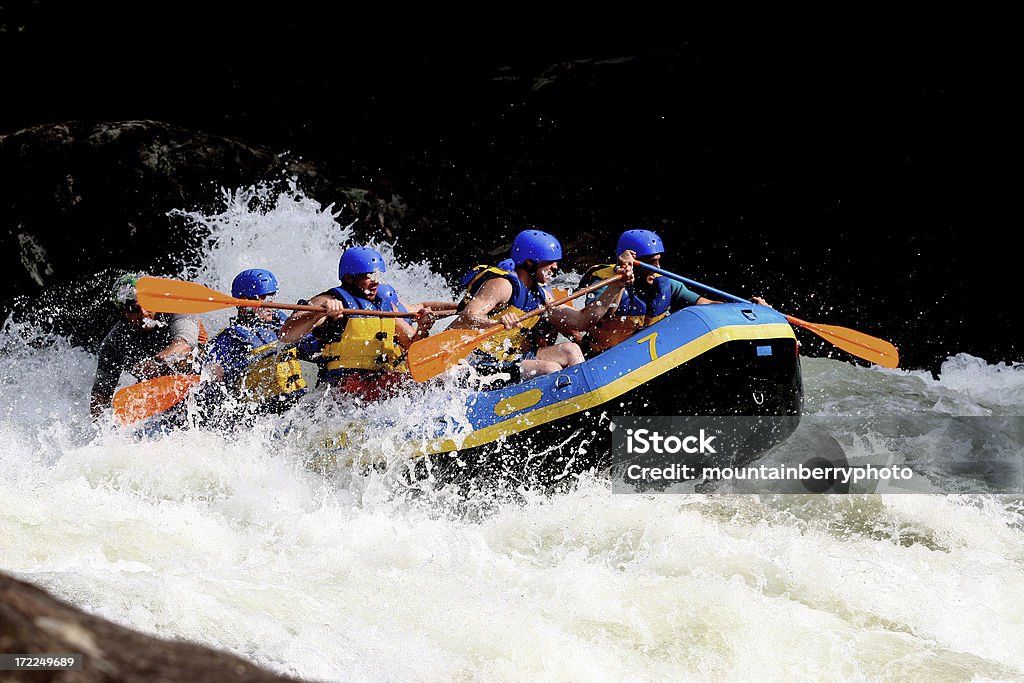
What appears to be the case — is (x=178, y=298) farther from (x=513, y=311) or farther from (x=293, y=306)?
(x=513, y=311)

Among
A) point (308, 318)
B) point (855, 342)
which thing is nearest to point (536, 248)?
point (308, 318)

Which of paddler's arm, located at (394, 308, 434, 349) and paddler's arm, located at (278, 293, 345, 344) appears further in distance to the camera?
paddler's arm, located at (394, 308, 434, 349)

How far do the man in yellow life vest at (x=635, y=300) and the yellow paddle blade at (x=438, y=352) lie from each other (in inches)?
33.4

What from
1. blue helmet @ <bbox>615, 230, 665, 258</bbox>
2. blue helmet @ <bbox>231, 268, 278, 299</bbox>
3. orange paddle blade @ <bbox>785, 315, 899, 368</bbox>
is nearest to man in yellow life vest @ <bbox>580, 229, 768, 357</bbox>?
blue helmet @ <bbox>615, 230, 665, 258</bbox>

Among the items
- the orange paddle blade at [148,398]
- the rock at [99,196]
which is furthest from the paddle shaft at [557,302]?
the rock at [99,196]

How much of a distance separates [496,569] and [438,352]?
1.53 metres

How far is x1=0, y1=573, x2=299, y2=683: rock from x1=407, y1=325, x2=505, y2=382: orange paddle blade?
336cm

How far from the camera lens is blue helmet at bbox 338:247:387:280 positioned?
17.9 ft

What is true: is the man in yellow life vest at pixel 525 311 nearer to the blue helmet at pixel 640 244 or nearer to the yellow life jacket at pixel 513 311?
the yellow life jacket at pixel 513 311

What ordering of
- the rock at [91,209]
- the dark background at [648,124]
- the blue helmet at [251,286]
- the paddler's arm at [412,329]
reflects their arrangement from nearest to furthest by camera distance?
1. the paddler's arm at [412,329]
2. the blue helmet at [251,286]
3. the dark background at [648,124]
4. the rock at [91,209]

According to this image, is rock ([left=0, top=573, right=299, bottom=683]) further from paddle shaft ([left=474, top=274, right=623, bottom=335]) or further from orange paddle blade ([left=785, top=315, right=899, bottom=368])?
orange paddle blade ([left=785, top=315, right=899, bottom=368])

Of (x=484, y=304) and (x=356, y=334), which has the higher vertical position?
(x=484, y=304)

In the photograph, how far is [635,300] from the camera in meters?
5.59

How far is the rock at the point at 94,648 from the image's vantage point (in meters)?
1.43
